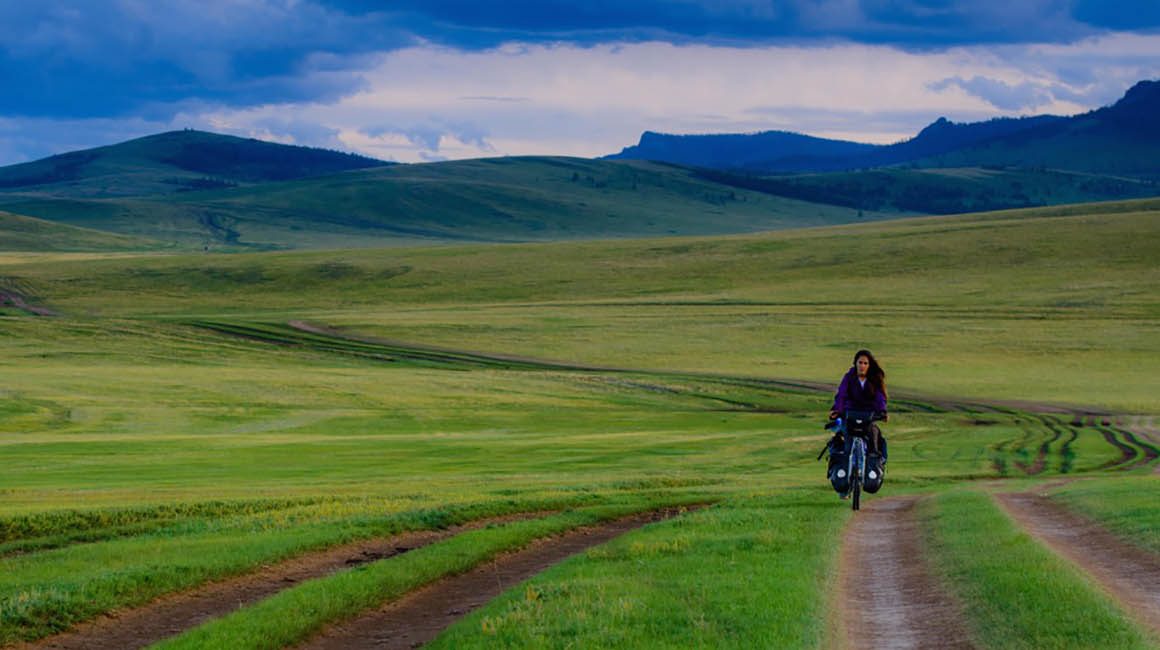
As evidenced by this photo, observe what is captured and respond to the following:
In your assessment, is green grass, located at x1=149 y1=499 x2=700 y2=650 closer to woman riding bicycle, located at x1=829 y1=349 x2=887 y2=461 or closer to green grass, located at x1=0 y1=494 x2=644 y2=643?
green grass, located at x1=0 y1=494 x2=644 y2=643

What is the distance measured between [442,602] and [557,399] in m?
54.5

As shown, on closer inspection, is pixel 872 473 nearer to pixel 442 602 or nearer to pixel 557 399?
pixel 442 602

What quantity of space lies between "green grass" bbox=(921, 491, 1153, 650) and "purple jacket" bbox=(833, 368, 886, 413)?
7.94 ft

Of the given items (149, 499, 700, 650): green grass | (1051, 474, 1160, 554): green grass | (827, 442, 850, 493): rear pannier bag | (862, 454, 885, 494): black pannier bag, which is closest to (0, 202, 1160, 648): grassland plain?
(149, 499, 700, 650): green grass

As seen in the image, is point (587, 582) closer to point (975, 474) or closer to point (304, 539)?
point (304, 539)

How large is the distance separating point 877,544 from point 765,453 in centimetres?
2762

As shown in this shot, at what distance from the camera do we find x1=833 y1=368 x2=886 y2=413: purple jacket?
22516 millimetres

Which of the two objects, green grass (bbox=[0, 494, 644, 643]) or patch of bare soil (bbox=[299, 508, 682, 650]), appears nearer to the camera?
patch of bare soil (bbox=[299, 508, 682, 650])

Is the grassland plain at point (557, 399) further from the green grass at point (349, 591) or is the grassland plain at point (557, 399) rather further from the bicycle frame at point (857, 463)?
the bicycle frame at point (857, 463)

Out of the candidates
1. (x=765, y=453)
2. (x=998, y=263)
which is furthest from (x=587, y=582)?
(x=998, y=263)

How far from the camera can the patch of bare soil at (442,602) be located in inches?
583

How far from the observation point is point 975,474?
38625 millimetres

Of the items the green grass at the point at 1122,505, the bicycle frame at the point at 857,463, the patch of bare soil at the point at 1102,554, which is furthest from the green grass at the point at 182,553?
the green grass at the point at 1122,505

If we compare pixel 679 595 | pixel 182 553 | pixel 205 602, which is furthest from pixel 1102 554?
pixel 182 553
